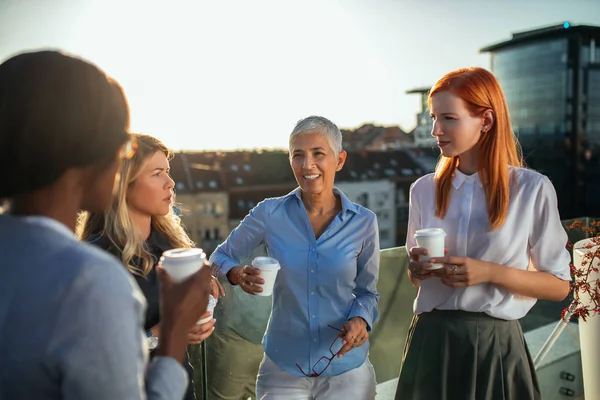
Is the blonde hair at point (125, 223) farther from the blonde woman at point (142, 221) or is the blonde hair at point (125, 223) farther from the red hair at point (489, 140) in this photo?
the red hair at point (489, 140)

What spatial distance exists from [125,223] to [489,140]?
117cm

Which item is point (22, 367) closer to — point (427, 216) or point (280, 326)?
point (280, 326)

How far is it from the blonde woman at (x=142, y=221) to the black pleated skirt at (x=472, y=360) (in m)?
0.76

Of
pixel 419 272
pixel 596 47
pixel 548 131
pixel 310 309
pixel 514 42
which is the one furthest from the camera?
pixel 514 42

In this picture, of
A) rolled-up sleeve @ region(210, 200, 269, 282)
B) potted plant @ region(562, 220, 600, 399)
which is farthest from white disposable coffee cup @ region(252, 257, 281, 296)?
potted plant @ region(562, 220, 600, 399)

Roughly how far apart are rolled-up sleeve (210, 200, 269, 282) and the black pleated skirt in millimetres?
626

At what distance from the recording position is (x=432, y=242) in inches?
61.8

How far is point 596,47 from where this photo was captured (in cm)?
3703

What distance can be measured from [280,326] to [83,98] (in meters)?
1.19

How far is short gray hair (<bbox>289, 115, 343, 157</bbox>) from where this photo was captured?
1.73m

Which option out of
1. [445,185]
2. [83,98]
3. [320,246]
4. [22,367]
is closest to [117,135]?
[83,98]

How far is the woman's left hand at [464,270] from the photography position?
5.09ft

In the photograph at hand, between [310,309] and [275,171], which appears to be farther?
[275,171]

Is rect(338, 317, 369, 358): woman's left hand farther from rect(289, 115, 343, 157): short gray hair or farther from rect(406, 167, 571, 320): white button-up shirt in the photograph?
rect(289, 115, 343, 157): short gray hair
